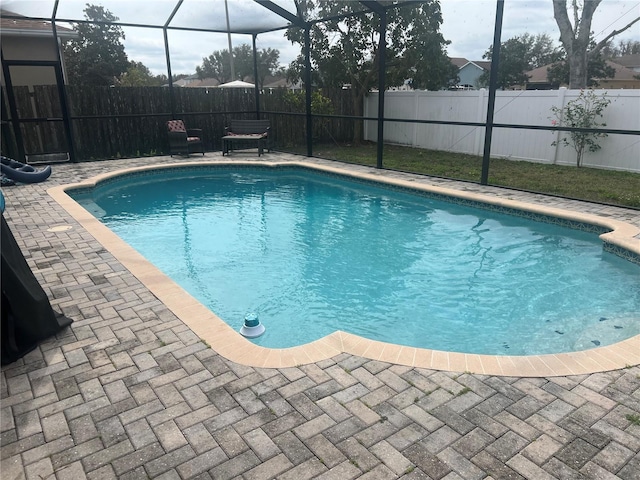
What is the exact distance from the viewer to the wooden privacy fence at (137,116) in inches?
412

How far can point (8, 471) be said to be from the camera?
6.46ft

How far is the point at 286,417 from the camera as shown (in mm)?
2314

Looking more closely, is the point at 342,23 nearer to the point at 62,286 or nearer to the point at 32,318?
the point at 62,286

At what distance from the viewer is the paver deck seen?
2.01m

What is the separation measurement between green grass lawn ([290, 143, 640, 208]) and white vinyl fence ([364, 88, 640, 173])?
1.15 ft

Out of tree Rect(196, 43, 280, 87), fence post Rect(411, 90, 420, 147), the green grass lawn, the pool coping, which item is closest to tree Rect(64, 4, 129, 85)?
tree Rect(196, 43, 280, 87)

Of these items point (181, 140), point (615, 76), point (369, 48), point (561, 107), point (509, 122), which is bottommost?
point (181, 140)

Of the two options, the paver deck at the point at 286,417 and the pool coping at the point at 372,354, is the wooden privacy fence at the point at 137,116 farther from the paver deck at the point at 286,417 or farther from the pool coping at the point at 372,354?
the paver deck at the point at 286,417

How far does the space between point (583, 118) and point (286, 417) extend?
32.6ft

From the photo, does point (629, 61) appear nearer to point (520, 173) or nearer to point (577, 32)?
point (577, 32)

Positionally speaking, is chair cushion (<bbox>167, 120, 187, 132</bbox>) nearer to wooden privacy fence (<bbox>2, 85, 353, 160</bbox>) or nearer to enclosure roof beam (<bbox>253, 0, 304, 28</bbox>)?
wooden privacy fence (<bbox>2, 85, 353, 160</bbox>)

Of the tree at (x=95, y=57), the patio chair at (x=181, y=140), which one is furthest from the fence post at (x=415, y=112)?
the tree at (x=95, y=57)

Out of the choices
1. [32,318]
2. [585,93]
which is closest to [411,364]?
[32,318]

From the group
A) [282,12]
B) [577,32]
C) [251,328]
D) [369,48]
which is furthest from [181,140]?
[577,32]
